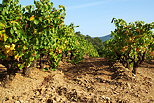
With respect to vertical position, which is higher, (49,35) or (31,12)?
(31,12)

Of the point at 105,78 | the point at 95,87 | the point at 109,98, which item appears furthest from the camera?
the point at 105,78

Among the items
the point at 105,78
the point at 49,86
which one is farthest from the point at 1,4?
the point at 105,78

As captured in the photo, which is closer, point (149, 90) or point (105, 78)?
point (149, 90)

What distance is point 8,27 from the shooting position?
730 cm

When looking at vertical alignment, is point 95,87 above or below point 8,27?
below

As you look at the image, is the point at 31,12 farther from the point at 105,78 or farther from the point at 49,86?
the point at 105,78

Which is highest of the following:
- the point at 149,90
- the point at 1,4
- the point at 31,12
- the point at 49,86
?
the point at 1,4

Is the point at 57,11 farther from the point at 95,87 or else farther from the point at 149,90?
the point at 149,90

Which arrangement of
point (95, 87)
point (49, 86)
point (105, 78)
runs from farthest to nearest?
point (105, 78), point (95, 87), point (49, 86)

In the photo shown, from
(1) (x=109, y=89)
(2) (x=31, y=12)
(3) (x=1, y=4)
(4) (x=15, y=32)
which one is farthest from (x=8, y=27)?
(1) (x=109, y=89)

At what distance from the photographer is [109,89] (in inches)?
415

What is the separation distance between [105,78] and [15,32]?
→ 298 inches

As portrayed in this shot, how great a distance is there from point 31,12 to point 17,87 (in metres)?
3.82

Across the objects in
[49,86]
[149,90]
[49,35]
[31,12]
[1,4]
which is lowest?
[149,90]
